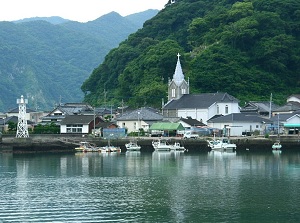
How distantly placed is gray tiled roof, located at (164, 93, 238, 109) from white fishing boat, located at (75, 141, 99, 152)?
506 inches

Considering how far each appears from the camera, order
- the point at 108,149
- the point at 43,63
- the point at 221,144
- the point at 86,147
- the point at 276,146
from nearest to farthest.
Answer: the point at 276,146
the point at 221,144
the point at 108,149
the point at 86,147
the point at 43,63

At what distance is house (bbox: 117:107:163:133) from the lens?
58.1 metres

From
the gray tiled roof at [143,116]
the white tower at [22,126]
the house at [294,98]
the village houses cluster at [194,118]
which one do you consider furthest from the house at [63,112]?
the house at [294,98]

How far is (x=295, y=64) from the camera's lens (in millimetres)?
74312

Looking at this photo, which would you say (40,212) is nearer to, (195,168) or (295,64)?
(195,168)

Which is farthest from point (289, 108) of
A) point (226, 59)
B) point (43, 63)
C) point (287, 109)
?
point (43, 63)

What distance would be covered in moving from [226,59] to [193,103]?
38.7 feet

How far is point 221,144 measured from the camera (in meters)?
49.5

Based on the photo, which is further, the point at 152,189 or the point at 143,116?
the point at 143,116

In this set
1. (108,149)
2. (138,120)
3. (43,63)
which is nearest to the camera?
(108,149)

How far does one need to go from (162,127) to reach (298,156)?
48.1ft

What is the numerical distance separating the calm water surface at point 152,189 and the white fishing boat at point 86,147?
641 centimetres

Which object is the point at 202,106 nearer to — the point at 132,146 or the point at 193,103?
the point at 193,103

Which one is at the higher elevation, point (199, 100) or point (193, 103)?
point (199, 100)
